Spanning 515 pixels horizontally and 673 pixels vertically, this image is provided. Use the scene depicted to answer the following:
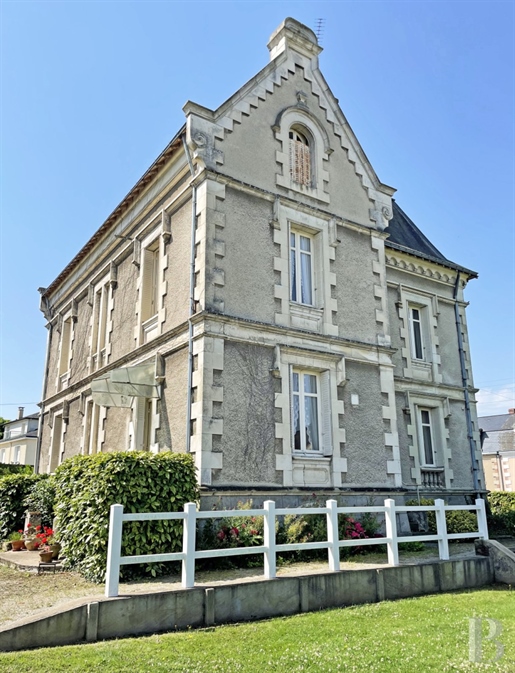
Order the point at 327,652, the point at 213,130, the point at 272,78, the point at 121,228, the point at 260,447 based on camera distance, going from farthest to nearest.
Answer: the point at 121,228, the point at 272,78, the point at 213,130, the point at 260,447, the point at 327,652

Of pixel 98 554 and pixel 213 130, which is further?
pixel 213 130

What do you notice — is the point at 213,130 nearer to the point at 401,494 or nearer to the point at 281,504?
the point at 281,504

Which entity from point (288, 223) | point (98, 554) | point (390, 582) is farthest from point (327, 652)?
point (288, 223)

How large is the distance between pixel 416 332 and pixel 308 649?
13.2m

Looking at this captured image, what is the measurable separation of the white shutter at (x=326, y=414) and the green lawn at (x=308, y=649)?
519 cm

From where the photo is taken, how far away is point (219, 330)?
11484 millimetres

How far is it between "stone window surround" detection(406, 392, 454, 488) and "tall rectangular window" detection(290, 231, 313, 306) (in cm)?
486

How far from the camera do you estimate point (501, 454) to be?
50.7 meters

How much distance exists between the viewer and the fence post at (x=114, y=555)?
20.7 feet

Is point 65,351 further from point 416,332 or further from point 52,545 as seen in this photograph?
point 416,332

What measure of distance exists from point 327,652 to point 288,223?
31.9 ft

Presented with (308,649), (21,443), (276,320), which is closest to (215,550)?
(308,649)

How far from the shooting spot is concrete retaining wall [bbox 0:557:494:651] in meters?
5.82

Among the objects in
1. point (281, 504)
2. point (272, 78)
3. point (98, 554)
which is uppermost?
point (272, 78)
